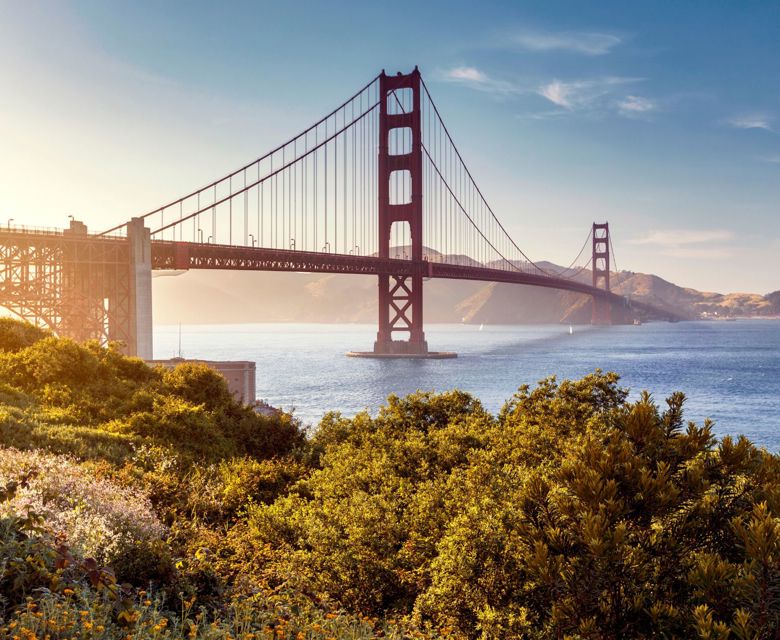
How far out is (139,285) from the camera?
188 feet

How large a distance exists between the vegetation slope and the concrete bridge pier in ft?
134

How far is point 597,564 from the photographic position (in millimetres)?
5887

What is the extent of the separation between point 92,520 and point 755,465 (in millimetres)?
8172

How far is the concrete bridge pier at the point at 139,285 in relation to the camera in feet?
188

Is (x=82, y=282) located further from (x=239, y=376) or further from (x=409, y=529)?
(x=409, y=529)

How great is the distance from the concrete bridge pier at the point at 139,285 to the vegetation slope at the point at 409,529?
40.8m

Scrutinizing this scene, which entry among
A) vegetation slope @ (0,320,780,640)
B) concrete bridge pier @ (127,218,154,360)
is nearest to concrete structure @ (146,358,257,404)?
concrete bridge pier @ (127,218,154,360)

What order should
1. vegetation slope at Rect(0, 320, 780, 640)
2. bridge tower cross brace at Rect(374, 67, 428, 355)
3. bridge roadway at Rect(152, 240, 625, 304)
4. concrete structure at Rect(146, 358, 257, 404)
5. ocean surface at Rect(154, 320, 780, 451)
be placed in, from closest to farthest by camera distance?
vegetation slope at Rect(0, 320, 780, 640) → concrete structure at Rect(146, 358, 257, 404) → ocean surface at Rect(154, 320, 780, 451) → bridge roadway at Rect(152, 240, 625, 304) → bridge tower cross brace at Rect(374, 67, 428, 355)

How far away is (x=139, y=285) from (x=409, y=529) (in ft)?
171

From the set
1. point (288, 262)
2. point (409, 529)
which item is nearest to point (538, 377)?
point (288, 262)

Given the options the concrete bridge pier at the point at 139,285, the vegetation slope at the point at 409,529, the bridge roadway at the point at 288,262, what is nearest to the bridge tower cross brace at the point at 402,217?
the bridge roadway at the point at 288,262

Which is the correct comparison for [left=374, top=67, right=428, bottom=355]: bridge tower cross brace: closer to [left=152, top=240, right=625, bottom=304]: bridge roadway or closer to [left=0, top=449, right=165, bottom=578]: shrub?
[left=152, top=240, right=625, bottom=304]: bridge roadway

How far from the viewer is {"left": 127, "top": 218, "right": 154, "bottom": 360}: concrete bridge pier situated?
57438mm

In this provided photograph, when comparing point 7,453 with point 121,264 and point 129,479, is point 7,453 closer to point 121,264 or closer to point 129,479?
point 129,479
